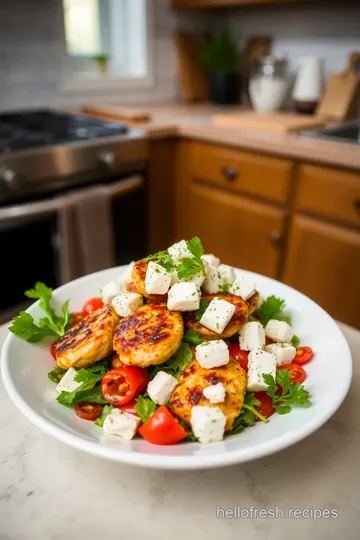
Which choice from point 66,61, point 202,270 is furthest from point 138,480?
point 66,61

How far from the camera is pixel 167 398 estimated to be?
2.12 feet

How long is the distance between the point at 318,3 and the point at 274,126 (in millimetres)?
844

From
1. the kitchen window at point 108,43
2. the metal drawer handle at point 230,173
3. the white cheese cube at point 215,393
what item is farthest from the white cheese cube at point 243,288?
the kitchen window at point 108,43

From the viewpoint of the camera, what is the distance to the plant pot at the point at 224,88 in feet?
8.93

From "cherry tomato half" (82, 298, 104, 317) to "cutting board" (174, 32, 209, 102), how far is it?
2.31 m

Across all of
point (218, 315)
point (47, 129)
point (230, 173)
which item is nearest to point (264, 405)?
point (218, 315)

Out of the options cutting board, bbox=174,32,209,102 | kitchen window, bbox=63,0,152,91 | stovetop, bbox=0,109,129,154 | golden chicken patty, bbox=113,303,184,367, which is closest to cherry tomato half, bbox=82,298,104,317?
golden chicken patty, bbox=113,303,184,367

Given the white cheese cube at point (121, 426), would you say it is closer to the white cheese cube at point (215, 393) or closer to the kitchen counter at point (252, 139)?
the white cheese cube at point (215, 393)

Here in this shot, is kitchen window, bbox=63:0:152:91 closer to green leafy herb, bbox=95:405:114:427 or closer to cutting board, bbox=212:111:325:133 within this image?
cutting board, bbox=212:111:325:133

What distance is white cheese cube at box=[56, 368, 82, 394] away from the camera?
67 cm

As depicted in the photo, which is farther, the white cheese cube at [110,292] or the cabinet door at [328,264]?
the cabinet door at [328,264]

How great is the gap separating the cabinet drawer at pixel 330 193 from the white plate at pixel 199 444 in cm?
95

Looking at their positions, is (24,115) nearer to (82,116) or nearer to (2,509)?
(82,116)

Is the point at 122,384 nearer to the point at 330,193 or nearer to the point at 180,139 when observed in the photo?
the point at 330,193
